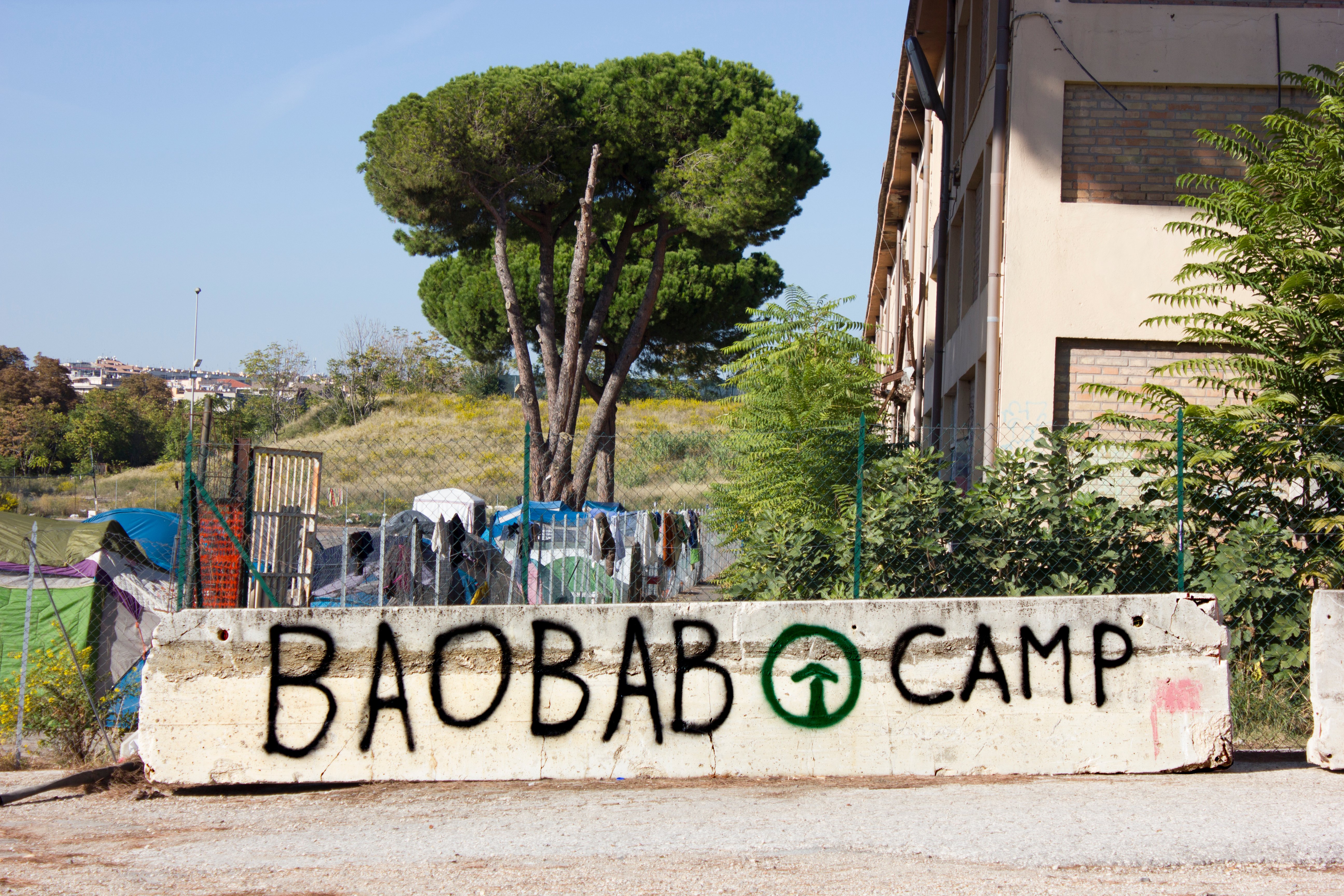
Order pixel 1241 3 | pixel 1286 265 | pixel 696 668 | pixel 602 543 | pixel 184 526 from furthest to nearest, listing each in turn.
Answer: pixel 602 543 → pixel 1241 3 → pixel 1286 265 → pixel 184 526 → pixel 696 668

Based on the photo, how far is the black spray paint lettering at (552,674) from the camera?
541cm

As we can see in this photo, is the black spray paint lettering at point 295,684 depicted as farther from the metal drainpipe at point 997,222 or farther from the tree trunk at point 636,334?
the tree trunk at point 636,334

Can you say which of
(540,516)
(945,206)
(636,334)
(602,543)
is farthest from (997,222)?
(636,334)

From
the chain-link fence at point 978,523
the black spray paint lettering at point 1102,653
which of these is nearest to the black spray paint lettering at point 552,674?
the chain-link fence at point 978,523

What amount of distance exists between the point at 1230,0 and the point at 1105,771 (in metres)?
7.03

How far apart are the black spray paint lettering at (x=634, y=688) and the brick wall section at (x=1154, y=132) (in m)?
5.95

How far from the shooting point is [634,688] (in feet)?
17.9

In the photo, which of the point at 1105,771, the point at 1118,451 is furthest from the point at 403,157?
the point at 1105,771

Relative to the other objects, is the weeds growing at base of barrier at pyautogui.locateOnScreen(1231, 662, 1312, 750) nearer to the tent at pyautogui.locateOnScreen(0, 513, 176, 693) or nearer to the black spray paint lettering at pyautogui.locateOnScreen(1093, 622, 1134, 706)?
the black spray paint lettering at pyautogui.locateOnScreen(1093, 622, 1134, 706)

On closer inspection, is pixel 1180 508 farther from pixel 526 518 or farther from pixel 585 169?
pixel 585 169

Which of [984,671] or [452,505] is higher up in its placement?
[452,505]

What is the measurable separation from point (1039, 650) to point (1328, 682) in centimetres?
149

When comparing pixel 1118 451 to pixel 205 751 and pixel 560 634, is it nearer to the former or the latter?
pixel 560 634

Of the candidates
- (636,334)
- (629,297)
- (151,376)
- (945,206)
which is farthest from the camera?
(151,376)
